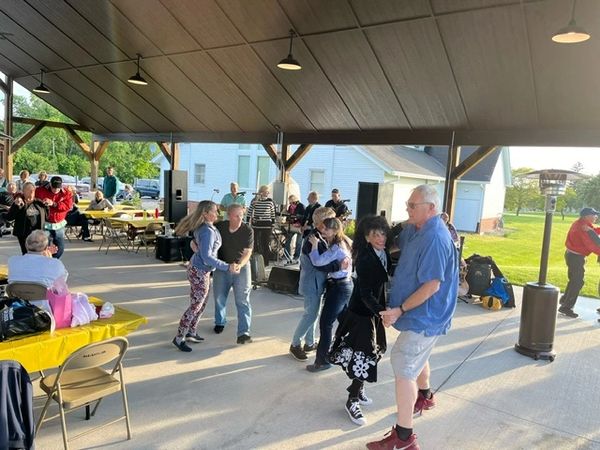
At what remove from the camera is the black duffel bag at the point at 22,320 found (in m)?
2.81

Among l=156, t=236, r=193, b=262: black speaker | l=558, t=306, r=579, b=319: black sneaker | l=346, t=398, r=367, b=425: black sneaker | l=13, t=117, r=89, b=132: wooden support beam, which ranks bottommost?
l=346, t=398, r=367, b=425: black sneaker

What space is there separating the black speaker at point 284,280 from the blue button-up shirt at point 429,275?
4103 mm

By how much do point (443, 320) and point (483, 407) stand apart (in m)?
1.37

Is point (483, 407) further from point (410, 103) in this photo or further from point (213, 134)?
point (213, 134)

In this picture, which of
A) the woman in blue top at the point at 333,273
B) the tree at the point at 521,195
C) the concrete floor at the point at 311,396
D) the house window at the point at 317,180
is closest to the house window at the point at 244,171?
the house window at the point at 317,180

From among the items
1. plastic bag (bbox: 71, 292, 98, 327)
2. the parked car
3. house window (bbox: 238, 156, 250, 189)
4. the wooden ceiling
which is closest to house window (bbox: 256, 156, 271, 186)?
house window (bbox: 238, 156, 250, 189)

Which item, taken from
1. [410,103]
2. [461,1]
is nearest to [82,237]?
[410,103]

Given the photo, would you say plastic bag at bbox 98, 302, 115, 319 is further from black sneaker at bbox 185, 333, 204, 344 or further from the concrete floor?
black sneaker at bbox 185, 333, 204, 344

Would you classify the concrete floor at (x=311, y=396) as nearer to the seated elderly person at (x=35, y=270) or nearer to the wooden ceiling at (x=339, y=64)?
the seated elderly person at (x=35, y=270)

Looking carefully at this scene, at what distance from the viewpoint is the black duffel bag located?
2810mm

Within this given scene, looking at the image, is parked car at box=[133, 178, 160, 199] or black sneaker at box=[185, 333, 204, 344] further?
parked car at box=[133, 178, 160, 199]

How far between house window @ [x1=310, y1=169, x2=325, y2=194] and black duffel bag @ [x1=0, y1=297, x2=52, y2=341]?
15.9m

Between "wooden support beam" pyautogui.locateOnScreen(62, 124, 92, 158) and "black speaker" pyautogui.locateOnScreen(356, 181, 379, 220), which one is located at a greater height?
"wooden support beam" pyautogui.locateOnScreen(62, 124, 92, 158)

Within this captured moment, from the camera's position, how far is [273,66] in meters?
8.27
